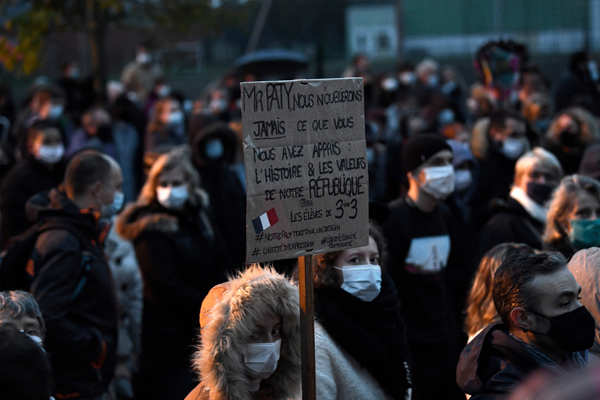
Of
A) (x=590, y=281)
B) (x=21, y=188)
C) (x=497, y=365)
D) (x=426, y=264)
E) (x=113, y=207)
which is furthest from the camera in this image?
(x=21, y=188)

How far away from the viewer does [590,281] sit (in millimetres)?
3523

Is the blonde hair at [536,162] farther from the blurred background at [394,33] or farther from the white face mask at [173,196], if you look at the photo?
the blurred background at [394,33]

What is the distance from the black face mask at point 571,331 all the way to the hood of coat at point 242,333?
940 mm

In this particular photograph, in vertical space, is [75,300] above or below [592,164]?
below

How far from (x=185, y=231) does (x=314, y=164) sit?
2693 millimetres

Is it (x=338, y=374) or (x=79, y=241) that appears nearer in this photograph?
(x=338, y=374)

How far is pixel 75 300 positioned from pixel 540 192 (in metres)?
3.14

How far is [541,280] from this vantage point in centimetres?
307

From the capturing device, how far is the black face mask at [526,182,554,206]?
5590 mm

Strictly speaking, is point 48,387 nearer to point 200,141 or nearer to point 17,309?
point 17,309

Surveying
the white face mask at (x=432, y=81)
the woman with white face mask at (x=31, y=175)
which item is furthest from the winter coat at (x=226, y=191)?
the white face mask at (x=432, y=81)

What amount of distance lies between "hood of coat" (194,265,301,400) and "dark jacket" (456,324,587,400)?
2.11 ft

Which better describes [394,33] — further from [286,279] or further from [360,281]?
[286,279]

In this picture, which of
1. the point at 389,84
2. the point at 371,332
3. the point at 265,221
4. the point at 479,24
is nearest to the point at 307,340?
the point at 265,221
